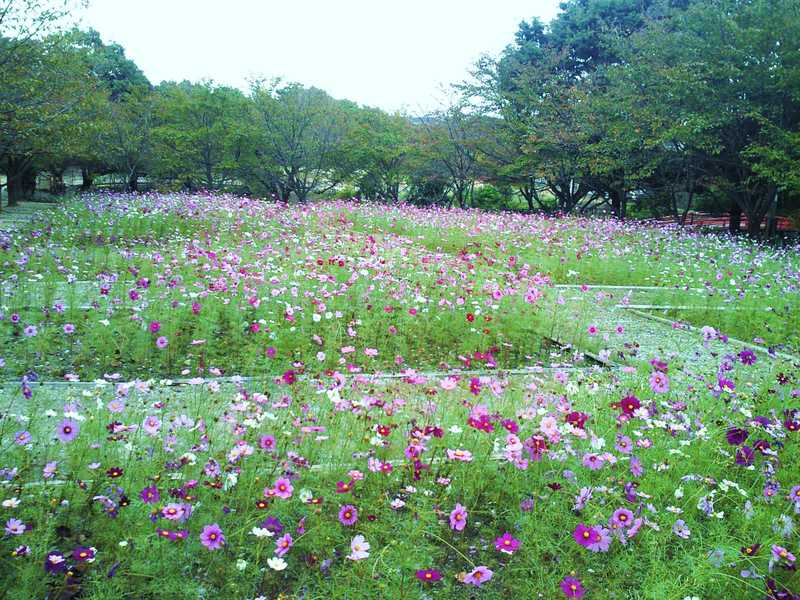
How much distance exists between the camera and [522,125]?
19812 mm

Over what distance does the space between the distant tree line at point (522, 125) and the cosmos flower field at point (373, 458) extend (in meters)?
8.04

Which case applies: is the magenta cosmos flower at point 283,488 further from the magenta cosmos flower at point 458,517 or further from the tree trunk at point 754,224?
the tree trunk at point 754,224

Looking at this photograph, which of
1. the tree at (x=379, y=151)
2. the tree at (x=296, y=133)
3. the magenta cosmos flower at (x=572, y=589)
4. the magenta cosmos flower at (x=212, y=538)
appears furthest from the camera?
A: the tree at (x=379, y=151)

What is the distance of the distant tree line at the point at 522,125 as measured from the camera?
12570 millimetres

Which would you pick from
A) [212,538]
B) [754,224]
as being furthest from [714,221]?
[212,538]

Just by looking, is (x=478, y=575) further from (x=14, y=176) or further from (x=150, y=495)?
(x=14, y=176)

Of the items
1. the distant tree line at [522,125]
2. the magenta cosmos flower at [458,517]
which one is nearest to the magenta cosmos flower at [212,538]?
the magenta cosmos flower at [458,517]

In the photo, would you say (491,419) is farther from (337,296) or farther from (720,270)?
(720,270)

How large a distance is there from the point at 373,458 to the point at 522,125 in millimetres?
19168

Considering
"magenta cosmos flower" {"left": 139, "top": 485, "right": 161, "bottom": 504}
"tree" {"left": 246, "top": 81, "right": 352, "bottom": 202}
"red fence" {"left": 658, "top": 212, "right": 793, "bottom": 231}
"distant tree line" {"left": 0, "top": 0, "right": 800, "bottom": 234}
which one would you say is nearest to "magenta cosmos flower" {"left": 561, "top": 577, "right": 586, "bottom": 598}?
"magenta cosmos flower" {"left": 139, "top": 485, "right": 161, "bottom": 504}

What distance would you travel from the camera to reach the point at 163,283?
531 centimetres

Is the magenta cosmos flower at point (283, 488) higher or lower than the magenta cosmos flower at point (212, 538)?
higher

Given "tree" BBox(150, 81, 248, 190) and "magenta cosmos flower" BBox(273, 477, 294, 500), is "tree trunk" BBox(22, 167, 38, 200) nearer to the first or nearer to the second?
"tree" BBox(150, 81, 248, 190)

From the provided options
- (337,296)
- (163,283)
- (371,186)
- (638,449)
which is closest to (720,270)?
(337,296)
